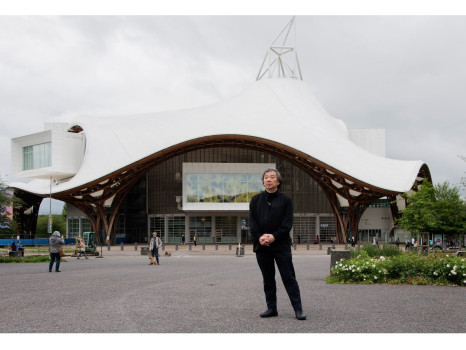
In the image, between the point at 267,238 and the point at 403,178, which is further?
the point at 403,178

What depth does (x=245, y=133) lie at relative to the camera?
47125 mm

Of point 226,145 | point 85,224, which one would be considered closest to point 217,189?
point 226,145

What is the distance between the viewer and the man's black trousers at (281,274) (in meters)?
6.80

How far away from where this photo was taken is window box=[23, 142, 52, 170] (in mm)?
54812

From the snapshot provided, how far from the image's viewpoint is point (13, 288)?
11.3 meters

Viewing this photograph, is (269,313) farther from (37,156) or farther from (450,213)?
(37,156)

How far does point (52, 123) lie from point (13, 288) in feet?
188

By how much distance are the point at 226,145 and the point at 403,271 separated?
4525cm

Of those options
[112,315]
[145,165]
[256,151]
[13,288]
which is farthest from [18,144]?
[112,315]

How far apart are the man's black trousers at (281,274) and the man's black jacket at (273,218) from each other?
3.9 inches

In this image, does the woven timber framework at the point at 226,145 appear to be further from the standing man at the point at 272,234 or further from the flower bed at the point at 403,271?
the standing man at the point at 272,234

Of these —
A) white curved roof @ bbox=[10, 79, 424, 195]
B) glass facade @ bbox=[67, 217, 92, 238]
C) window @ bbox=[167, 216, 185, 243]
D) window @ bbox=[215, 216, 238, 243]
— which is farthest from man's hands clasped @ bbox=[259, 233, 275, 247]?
glass facade @ bbox=[67, 217, 92, 238]

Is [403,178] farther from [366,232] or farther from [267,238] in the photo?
[267,238]

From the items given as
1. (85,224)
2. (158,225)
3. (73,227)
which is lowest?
(73,227)
